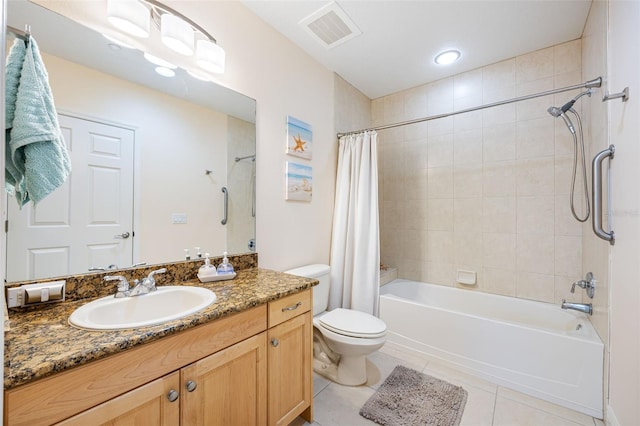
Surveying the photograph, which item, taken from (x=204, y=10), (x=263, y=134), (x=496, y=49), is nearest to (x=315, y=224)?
(x=263, y=134)

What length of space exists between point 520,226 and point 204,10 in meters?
2.81

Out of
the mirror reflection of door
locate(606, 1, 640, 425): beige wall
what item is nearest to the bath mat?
locate(606, 1, 640, 425): beige wall

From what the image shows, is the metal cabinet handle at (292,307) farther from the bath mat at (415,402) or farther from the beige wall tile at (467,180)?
the beige wall tile at (467,180)

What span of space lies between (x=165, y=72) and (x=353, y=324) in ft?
6.03

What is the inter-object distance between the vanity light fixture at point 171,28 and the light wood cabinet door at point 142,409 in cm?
147

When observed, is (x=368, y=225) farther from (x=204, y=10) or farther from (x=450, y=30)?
(x=204, y=10)

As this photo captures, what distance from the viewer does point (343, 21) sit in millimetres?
1864

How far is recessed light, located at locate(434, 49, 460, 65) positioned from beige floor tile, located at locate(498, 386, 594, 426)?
2576 mm

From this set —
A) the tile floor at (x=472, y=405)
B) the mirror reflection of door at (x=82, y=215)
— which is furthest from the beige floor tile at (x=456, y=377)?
the mirror reflection of door at (x=82, y=215)

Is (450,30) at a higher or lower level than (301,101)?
higher

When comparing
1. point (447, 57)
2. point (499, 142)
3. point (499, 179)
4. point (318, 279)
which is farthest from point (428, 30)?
point (318, 279)

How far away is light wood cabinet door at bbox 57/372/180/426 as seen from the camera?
2.33ft

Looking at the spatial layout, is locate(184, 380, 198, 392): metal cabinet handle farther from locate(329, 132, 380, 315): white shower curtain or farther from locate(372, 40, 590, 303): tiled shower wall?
locate(372, 40, 590, 303): tiled shower wall

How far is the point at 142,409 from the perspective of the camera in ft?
2.62
